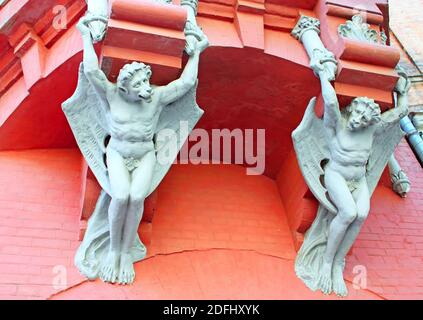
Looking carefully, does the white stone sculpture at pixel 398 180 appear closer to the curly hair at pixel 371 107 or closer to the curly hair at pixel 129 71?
the curly hair at pixel 371 107

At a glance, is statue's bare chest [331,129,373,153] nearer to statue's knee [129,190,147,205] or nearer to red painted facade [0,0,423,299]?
red painted facade [0,0,423,299]

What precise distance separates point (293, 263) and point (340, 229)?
0.63 m

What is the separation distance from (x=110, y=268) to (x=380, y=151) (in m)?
2.75

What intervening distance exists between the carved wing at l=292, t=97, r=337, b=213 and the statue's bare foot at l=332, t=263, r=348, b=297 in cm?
61

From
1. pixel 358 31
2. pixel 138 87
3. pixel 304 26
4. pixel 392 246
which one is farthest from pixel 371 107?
pixel 138 87

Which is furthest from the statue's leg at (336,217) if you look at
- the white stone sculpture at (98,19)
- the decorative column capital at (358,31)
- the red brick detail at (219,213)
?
the white stone sculpture at (98,19)

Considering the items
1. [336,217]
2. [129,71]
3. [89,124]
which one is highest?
[129,71]

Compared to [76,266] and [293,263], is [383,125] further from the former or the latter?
[76,266]

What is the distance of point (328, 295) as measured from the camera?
6090 millimetres

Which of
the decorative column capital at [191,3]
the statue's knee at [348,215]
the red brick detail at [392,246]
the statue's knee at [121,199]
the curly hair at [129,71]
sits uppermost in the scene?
the decorative column capital at [191,3]

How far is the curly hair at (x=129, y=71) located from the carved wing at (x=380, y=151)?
2298mm

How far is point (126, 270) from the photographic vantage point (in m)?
5.66

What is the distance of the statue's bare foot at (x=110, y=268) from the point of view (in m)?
5.62

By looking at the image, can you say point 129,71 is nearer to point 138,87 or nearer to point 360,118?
point 138,87
